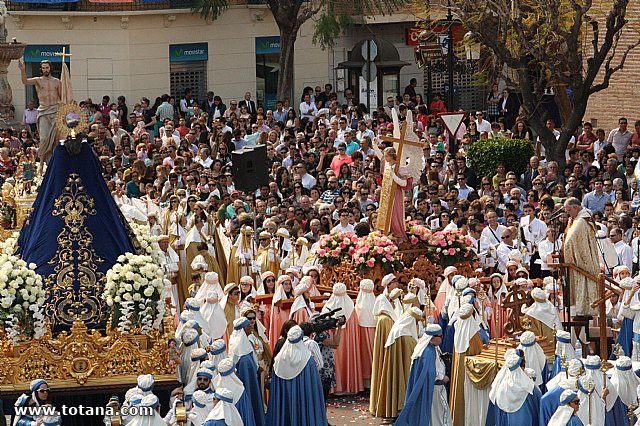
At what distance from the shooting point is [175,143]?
30.4m

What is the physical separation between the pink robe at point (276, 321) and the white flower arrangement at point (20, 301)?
462 cm

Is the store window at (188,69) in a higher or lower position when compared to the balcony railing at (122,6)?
lower

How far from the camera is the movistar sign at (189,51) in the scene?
40.3 metres

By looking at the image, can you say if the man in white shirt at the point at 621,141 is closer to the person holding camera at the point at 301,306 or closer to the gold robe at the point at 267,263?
the gold robe at the point at 267,263

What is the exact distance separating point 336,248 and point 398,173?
4.28 ft

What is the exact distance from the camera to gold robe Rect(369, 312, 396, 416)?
1823cm

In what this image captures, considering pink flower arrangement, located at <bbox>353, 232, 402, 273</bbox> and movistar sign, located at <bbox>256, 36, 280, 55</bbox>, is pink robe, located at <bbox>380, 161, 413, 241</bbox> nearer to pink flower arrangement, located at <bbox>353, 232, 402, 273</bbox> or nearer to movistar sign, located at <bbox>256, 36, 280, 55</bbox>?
pink flower arrangement, located at <bbox>353, 232, 402, 273</bbox>

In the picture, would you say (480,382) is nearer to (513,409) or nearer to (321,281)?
(513,409)

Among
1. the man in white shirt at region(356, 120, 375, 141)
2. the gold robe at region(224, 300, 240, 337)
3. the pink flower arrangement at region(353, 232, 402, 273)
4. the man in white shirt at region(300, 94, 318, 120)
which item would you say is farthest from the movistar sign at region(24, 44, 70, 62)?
the gold robe at region(224, 300, 240, 337)

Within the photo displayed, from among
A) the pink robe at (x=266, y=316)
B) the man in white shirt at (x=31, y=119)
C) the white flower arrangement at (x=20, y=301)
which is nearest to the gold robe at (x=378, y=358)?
the pink robe at (x=266, y=316)

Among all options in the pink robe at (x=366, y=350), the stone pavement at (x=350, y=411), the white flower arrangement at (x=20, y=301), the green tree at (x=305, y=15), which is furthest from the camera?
the green tree at (x=305, y=15)

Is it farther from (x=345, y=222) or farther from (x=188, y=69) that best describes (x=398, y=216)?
(x=188, y=69)

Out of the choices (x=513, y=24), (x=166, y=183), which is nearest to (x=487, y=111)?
(x=513, y=24)

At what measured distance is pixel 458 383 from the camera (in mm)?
17312
